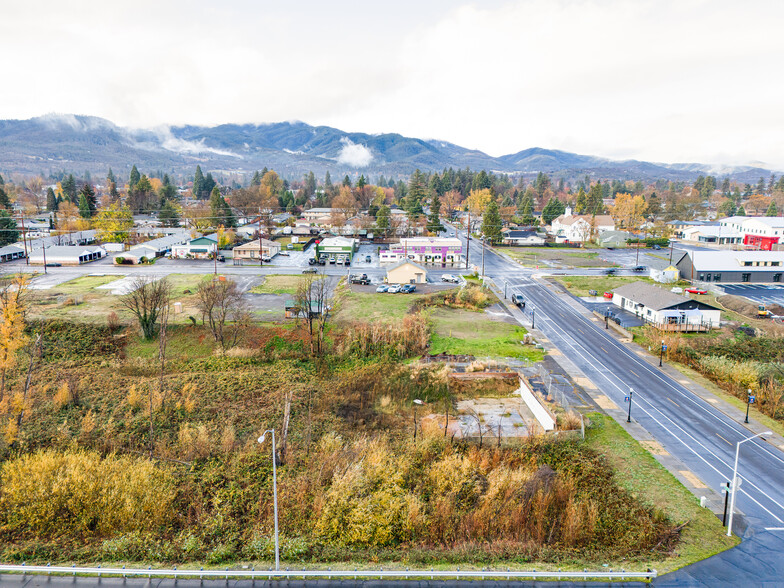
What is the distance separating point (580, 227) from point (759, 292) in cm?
4316

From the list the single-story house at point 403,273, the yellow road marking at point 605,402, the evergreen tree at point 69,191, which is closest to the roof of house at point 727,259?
the single-story house at point 403,273

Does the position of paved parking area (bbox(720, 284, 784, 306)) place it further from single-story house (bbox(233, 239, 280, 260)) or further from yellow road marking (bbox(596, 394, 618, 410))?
single-story house (bbox(233, 239, 280, 260))

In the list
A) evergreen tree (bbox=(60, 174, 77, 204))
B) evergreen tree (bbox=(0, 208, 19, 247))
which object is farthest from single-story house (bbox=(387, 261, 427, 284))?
evergreen tree (bbox=(60, 174, 77, 204))

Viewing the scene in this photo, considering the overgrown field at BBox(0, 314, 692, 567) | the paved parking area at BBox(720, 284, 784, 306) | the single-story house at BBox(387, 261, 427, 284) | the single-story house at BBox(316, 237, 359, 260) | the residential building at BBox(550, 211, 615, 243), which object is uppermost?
the residential building at BBox(550, 211, 615, 243)

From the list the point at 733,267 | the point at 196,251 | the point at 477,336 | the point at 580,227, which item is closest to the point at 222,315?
the point at 477,336

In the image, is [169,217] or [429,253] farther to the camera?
[169,217]

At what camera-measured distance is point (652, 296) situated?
43406 mm

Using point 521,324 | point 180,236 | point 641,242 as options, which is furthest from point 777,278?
point 180,236

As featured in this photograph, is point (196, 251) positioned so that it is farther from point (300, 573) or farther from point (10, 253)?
point (300, 573)

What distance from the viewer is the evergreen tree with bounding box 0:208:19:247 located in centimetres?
7462

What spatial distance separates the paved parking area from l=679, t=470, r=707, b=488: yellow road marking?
3745 centimetres

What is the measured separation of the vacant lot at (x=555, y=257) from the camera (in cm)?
7225

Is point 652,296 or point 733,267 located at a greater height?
point 733,267

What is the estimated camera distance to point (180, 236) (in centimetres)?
8531
